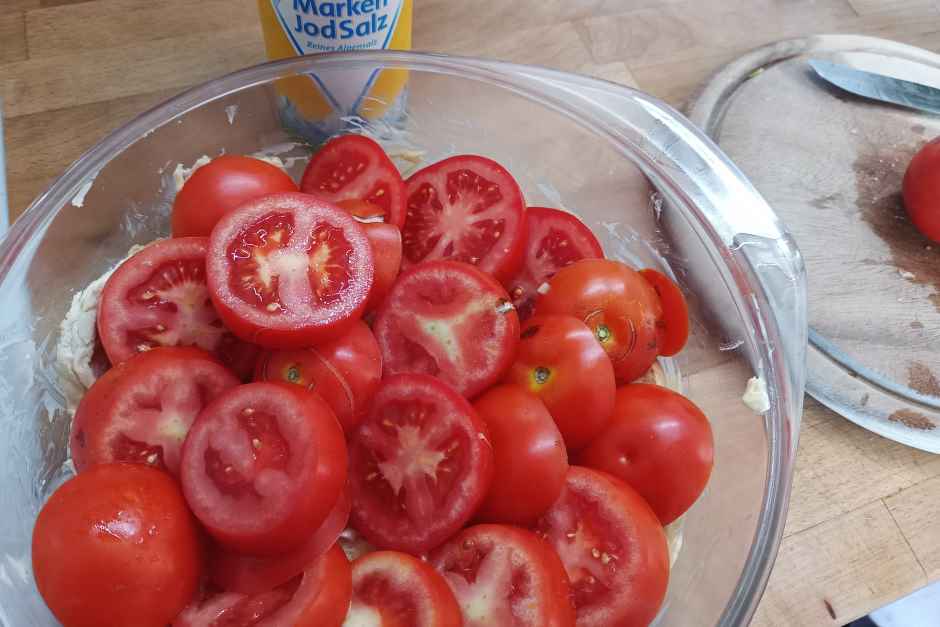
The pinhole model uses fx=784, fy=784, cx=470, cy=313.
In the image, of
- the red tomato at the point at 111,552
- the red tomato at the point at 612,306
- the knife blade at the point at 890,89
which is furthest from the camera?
the knife blade at the point at 890,89

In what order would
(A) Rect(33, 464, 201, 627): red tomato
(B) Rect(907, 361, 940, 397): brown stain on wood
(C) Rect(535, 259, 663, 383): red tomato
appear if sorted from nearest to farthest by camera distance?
(A) Rect(33, 464, 201, 627): red tomato, (C) Rect(535, 259, 663, 383): red tomato, (B) Rect(907, 361, 940, 397): brown stain on wood

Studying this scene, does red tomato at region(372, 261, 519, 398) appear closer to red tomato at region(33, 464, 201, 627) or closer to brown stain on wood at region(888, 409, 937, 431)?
red tomato at region(33, 464, 201, 627)

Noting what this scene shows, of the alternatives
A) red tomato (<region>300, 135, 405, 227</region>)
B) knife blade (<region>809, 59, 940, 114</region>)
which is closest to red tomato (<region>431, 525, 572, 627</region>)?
red tomato (<region>300, 135, 405, 227</region>)

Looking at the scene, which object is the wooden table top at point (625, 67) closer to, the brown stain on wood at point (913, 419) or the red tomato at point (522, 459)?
the brown stain on wood at point (913, 419)

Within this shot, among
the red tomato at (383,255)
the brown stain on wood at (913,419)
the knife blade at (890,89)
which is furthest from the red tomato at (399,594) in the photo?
the knife blade at (890,89)

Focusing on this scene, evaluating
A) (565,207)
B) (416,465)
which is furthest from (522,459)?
(565,207)

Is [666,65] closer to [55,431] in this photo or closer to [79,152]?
[79,152]
